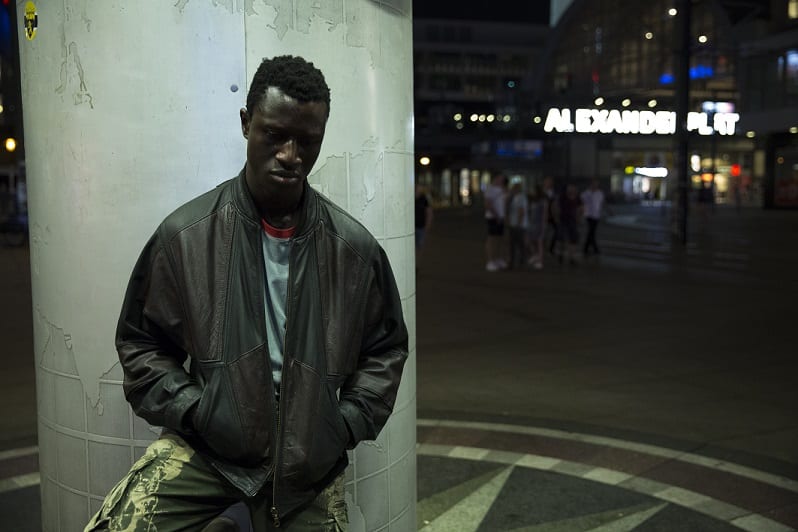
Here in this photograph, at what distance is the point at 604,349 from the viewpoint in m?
8.62

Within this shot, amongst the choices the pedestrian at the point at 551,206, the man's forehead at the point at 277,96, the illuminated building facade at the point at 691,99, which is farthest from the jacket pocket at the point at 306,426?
the illuminated building facade at the point at 691,99

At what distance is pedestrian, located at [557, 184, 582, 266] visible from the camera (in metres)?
17.2

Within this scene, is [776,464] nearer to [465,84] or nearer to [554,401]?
[554,401]

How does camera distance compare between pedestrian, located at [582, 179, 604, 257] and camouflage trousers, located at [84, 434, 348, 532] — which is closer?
camouflage trousers, located at [84, 434, 348, 532]

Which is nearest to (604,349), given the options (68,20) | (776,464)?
(776,464)

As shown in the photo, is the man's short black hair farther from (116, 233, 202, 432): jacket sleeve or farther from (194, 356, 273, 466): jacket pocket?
(194, 356, 273, 466): jacket pocket

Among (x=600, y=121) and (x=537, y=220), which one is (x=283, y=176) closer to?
(x=537, y=220)

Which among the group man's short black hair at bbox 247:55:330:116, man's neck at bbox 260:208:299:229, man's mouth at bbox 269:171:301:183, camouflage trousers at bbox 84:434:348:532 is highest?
man's short black hair at bbox 247:55:330:116

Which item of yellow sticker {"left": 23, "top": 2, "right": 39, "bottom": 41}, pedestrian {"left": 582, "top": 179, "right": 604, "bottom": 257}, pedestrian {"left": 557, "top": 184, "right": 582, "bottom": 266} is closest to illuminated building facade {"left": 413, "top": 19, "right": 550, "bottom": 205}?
pedestrian {"left": 582, "top": 179, "right": 604, "bottom": 257}

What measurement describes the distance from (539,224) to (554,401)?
34.0 ft

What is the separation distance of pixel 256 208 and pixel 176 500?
2.46 feet

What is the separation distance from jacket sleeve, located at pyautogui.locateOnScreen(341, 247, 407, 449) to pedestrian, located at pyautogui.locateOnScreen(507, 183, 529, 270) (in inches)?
527

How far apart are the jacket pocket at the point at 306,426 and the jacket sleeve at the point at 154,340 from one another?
0.24 metres

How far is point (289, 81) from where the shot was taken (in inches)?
81.0
